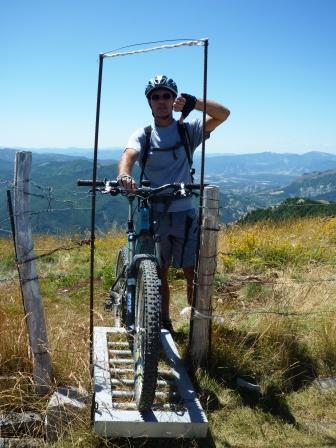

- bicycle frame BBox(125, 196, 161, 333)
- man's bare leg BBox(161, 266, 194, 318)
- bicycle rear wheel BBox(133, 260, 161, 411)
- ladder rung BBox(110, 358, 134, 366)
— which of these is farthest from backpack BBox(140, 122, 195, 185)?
ladder rung BBox(110, 358, 134, 366)

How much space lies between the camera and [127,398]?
372cm

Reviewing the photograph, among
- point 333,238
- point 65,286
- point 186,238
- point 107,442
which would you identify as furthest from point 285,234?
point 107,442

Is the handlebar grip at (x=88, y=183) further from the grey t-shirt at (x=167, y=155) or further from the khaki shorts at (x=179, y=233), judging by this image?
the khaki shorts at (x=179, y=233)

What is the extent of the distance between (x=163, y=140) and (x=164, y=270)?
1427 millimetres

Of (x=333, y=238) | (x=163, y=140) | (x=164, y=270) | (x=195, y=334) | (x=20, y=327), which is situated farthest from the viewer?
(x=333, y=238)

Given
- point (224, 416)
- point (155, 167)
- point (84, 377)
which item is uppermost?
point (155, 167)

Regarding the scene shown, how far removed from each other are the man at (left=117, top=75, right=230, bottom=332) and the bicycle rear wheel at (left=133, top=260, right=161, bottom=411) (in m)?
Result: 1.16

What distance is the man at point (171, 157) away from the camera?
460cm

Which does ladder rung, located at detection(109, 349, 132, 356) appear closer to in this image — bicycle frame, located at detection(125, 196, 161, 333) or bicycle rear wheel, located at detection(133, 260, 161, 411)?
bicycle frame, located at detection(125, 196, 161, 333)

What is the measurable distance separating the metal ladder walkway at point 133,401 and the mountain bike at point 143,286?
5.3 inches

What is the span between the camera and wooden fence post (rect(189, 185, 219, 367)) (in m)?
4.32

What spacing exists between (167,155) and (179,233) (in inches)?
32.6

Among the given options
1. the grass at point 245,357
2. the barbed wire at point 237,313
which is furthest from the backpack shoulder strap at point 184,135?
the grass at point 245,357

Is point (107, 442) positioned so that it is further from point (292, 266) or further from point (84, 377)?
point (292, 266)
